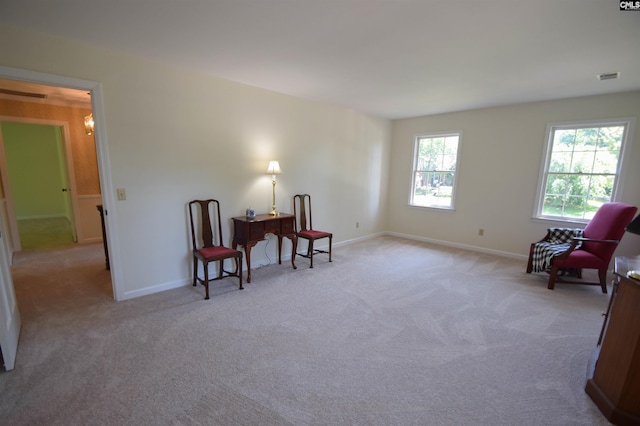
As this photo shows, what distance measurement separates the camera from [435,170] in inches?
216

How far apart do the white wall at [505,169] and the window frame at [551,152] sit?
0.05 m

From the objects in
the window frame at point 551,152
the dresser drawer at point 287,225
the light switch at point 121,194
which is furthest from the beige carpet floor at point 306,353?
the window frame at point 551,152

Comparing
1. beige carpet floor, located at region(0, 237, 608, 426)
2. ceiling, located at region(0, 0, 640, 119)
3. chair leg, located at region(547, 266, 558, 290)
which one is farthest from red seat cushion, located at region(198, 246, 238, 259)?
chair leg, located at region(547, 266, 558, 290)

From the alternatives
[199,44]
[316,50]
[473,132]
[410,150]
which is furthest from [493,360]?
[410,150]

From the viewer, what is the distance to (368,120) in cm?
539

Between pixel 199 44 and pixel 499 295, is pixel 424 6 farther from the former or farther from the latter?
pixel 499 295

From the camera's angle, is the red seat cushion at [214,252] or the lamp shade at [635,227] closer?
the lamp shade at [635,227]

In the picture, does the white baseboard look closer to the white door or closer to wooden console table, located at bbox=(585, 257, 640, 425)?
wooden console table, located at bbox=(585, 257, 640, 425)

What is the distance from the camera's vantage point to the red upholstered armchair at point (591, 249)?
3.26m

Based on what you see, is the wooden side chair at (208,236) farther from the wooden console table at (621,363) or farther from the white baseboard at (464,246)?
the white baseboard at (464,246)

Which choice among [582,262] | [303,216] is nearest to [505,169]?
[582,262]

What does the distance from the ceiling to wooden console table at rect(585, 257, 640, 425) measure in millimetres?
1841

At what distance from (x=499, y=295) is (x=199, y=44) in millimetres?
4102

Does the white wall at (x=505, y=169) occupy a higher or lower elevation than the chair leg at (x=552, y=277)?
higher
